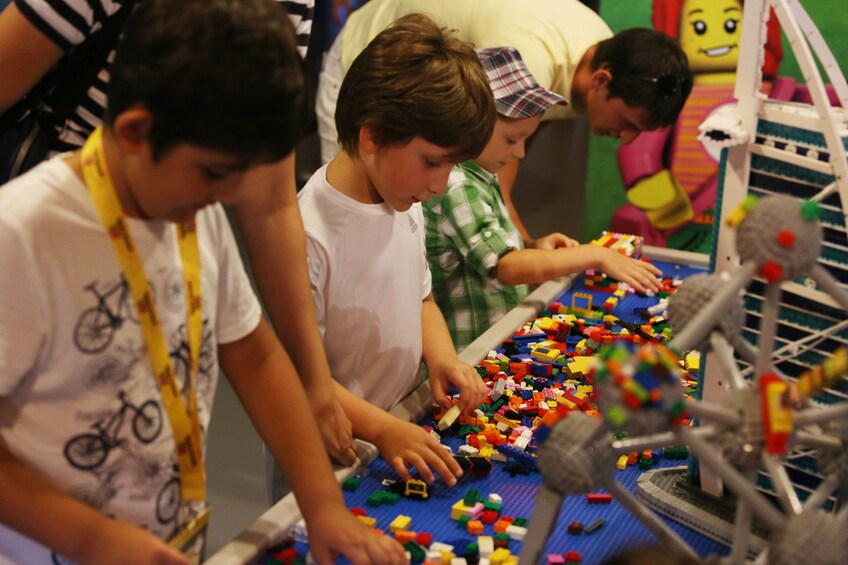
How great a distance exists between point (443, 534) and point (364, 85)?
69 cm

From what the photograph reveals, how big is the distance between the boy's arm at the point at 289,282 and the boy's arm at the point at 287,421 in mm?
161

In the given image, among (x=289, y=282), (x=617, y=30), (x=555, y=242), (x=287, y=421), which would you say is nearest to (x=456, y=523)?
(x=287, y=421)

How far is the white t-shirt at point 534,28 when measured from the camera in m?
2.21

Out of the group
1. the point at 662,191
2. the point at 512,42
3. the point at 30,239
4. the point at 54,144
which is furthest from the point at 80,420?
the point at 662,191

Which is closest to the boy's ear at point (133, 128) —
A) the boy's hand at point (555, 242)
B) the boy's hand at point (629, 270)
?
the boy's hand at point (629, 270)

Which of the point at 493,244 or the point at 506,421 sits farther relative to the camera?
the point at 493,244

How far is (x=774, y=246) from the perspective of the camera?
775mm

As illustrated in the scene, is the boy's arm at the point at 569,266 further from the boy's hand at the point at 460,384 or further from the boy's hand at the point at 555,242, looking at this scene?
the boy's hand at the point at 460,384

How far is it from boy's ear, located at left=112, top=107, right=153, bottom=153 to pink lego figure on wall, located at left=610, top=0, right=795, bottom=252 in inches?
105

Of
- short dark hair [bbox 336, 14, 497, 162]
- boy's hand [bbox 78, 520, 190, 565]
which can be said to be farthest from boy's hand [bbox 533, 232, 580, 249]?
boy's hand [bbox 78, 520, 190, 565]

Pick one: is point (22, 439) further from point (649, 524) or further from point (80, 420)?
point (649, 524)

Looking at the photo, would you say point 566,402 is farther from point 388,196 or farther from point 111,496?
point 111,496

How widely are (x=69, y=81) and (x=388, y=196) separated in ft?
1.64

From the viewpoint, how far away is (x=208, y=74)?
67 centimetres
